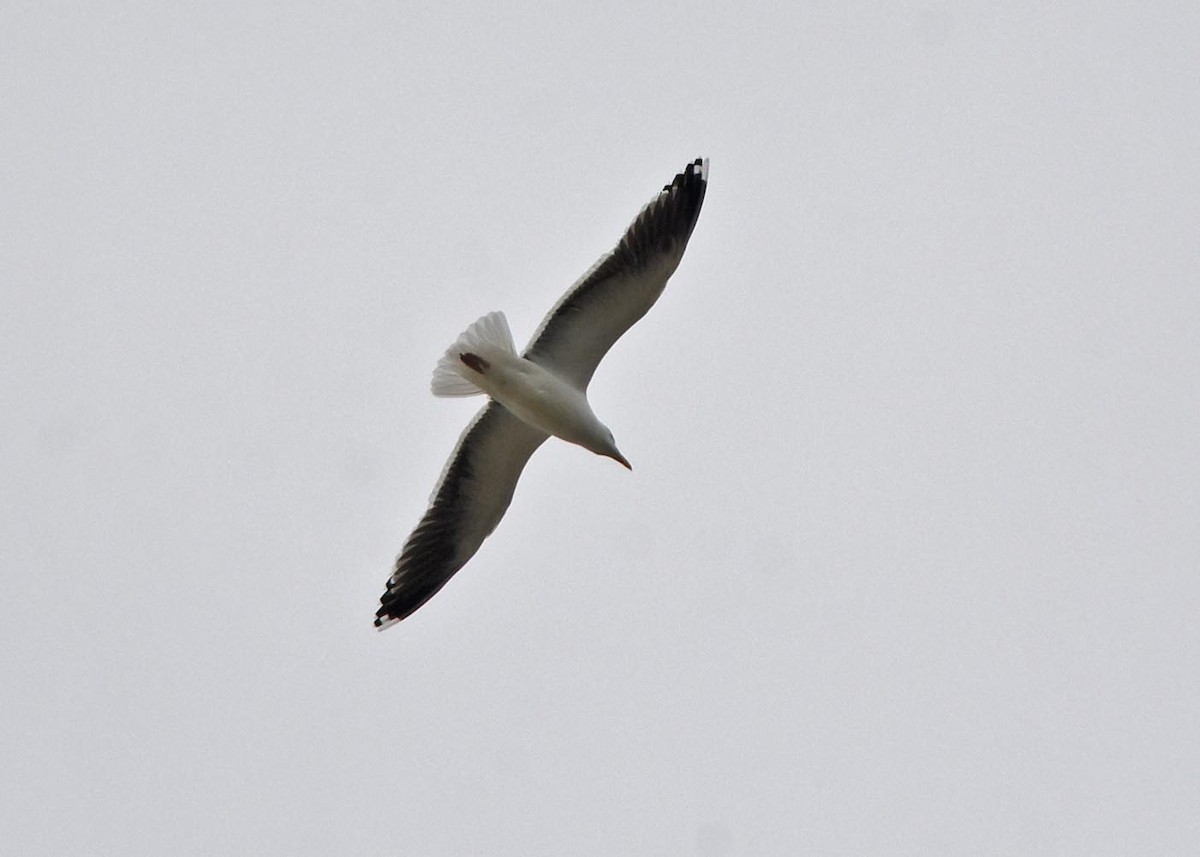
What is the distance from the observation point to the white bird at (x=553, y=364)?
909 centimetres

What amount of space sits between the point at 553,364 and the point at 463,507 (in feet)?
3.72

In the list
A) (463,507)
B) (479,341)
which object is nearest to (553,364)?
(479,341)

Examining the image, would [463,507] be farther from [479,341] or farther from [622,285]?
[622,285]

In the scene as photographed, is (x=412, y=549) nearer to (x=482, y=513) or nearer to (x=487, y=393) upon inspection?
(x=482, y=513)

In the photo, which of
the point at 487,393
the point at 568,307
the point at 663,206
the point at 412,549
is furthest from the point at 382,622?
the point at 663,206

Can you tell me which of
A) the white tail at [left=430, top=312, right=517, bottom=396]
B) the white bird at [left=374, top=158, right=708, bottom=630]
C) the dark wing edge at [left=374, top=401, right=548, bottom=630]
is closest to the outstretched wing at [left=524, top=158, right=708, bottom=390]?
the white bird at [left=374, top=158, right=708, bottom=630]

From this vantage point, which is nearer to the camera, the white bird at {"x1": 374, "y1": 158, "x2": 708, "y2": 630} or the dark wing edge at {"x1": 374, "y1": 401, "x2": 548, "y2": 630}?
the white bird at {"x1": 374, "y1": 158, "x2": 708, "y2": 630}

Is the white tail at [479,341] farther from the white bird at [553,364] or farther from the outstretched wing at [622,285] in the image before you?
the outstretched wing at [622,285]

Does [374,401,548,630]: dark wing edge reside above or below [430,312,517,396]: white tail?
below

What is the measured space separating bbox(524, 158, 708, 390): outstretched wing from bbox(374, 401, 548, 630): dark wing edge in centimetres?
56

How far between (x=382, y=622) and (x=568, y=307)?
Answer: 2359 millimetres

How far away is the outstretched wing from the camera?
9094 millimetres

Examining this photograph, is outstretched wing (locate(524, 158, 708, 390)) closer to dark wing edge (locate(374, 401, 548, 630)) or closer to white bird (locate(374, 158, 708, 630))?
white bird (locate(374, 158, 708, 630))

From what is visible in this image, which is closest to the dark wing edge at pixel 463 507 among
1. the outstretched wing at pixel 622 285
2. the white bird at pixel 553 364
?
the white bird at pixel 553 364
